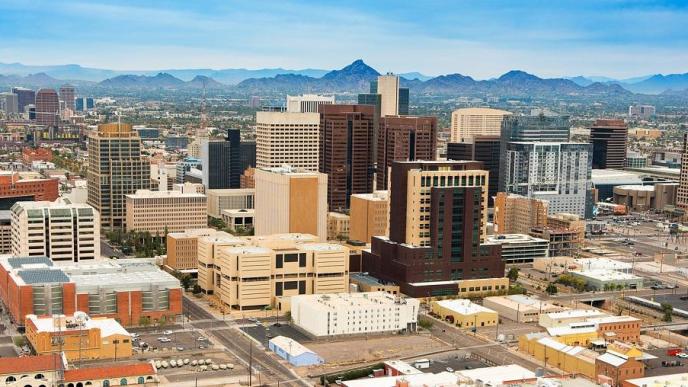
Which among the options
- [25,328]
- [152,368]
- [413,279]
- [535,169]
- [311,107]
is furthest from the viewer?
[311,107]

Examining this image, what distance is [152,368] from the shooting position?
47625mm

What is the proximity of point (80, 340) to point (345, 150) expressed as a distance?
58927 millimetres

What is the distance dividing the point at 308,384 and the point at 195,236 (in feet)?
100

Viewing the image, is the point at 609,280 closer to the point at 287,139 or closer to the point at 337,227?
the point at 337,227

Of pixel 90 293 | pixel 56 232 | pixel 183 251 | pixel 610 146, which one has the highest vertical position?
pixel 610 146

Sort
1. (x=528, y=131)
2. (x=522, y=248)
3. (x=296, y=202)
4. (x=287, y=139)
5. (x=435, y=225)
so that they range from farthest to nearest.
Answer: (x=528, y=131)
(x=287, y=139)
(x=522, y=248)
(x=296, y=202)
(x=435, y=225)

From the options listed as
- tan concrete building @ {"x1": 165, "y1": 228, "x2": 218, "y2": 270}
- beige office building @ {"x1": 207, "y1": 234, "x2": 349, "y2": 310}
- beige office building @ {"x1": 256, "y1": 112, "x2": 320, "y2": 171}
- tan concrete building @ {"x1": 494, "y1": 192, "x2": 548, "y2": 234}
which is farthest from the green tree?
beige office building @ {"x1": 256, "y1": 112, "x2": 320, "y2": 171}

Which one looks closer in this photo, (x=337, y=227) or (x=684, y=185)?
(x=337, y=227)

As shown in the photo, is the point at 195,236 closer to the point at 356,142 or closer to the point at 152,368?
the point at 152,368

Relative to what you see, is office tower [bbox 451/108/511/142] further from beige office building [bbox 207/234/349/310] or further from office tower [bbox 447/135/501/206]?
beige office building [bbox 207/234/349/310]

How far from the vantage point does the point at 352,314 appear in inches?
2288

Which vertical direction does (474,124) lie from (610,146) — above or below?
above

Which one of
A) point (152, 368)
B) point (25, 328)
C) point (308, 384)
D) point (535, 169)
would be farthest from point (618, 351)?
point (535, 169)

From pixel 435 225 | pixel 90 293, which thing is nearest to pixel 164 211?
pixel 90 293
